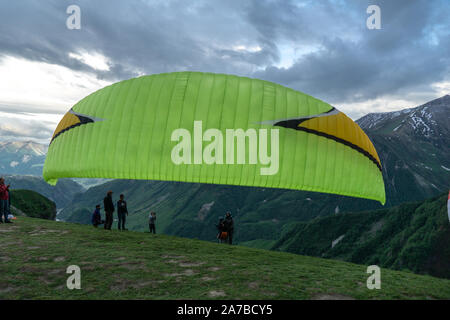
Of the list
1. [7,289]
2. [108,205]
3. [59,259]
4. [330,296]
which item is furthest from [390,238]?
[7,289]

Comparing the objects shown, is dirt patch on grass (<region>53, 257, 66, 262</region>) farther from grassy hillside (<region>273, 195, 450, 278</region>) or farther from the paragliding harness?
grassy hillside (<region>273, 195, 450, 278</region>)

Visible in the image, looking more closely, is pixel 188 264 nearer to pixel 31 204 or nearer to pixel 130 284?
pixel 130 284

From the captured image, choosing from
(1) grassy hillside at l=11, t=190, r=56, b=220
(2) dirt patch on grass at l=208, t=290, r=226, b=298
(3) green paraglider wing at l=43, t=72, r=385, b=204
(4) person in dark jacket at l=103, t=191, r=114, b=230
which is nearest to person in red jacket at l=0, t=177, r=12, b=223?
(4) person in dark jacket at l=103, t=191, r=114, b=230

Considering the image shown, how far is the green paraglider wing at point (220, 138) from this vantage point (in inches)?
412

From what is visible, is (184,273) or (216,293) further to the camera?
(184,273)

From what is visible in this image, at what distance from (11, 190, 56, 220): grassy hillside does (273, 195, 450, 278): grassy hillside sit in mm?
139443

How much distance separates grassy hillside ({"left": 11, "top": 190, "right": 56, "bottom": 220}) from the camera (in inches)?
1708

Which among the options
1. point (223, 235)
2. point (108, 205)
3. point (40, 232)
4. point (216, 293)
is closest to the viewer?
point (216, 293)

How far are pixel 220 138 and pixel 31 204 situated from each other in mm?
45666

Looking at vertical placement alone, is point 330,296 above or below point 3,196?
below

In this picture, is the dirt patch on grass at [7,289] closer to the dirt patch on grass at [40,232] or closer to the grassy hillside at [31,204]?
the dirt patch on grass at [40,232]

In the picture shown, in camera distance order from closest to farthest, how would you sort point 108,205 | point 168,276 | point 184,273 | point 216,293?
point 216,293, point 168,276, point 184,273, point 108,205

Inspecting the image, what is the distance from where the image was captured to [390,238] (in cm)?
16775
